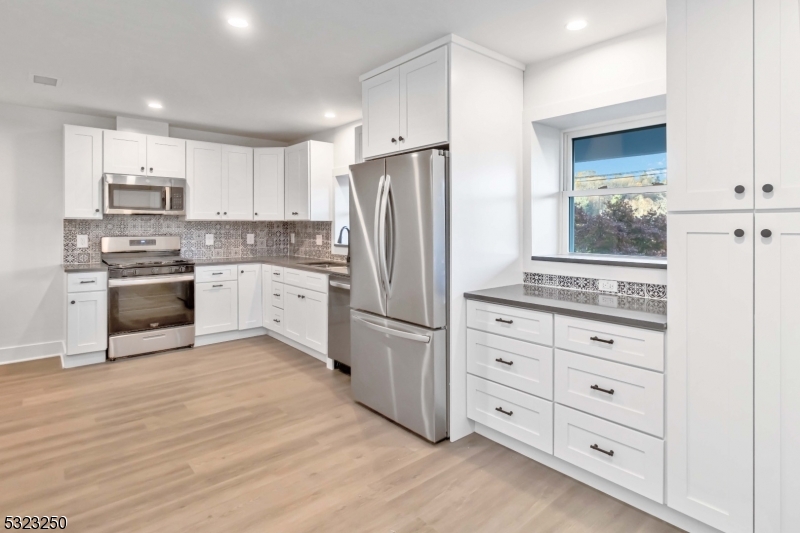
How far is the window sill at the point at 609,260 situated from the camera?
2504 millimetres

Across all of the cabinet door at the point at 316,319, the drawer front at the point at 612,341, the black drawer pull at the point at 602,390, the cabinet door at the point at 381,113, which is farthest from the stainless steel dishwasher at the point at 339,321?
the black drawer pull at the point at 602,390

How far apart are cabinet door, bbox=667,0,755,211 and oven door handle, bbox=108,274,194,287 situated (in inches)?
175

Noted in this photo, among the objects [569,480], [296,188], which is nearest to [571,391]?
[569,480]

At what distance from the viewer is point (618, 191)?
2.87 meters

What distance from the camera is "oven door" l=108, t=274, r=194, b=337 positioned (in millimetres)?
4297

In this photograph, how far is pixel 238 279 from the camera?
16.6 ft

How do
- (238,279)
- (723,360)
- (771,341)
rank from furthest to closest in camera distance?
1. (238,279)
2. (723,360)
3. (771,341)

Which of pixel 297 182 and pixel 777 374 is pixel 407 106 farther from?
pixel 297 182

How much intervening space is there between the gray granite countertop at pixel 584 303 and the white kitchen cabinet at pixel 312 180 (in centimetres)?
270

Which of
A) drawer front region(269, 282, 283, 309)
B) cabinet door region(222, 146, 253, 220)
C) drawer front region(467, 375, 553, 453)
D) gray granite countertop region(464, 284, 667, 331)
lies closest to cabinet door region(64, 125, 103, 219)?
cabinet door region(222, 146, 253, 220)

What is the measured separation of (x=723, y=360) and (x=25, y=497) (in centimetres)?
320

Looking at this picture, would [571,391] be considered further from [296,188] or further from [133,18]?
[296,188]

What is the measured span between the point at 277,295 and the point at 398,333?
250cm

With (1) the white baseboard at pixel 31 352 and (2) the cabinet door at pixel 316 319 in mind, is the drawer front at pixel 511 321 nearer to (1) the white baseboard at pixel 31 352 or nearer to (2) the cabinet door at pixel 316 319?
(2) the cabinet door at pixel 316 319
